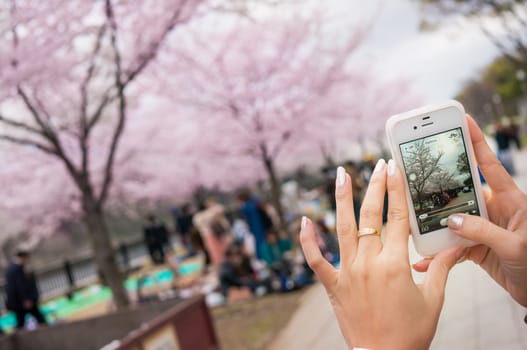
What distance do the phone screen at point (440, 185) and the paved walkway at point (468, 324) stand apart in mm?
2216

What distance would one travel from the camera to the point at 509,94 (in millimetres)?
44750

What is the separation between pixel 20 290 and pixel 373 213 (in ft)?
26.1

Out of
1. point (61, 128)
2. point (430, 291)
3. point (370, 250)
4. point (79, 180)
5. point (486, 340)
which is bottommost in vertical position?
point (486, 340)

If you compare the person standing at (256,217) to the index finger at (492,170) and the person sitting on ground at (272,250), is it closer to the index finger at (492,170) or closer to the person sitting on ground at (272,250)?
the person sitting on ground at (272,250)

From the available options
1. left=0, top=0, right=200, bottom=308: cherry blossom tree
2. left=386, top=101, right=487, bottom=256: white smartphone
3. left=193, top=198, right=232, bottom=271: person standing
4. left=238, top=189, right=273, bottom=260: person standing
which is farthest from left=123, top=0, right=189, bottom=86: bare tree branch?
left=386, top=101, right=487, bottom=256: white smartphone

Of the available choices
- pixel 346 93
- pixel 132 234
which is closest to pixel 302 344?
pixel 346 93

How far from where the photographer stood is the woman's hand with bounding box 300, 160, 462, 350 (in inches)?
38.0

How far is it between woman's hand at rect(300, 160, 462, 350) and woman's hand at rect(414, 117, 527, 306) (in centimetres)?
11

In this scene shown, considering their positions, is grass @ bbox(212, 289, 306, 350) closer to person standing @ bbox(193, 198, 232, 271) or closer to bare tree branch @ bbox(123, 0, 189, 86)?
person standing @ bbox(193, 198, 232, 271)

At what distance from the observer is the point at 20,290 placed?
7.72 meters

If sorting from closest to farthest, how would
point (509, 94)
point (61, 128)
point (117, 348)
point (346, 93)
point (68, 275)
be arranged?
point (117, 348), point (61, 128), point (68, 275), point (346, 93), point (509, 94)

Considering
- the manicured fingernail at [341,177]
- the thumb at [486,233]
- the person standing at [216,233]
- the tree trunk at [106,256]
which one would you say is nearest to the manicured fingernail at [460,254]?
the thumb at [486,233]

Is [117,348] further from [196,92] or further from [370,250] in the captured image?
[196,92]

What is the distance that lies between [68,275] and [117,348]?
526 inches
